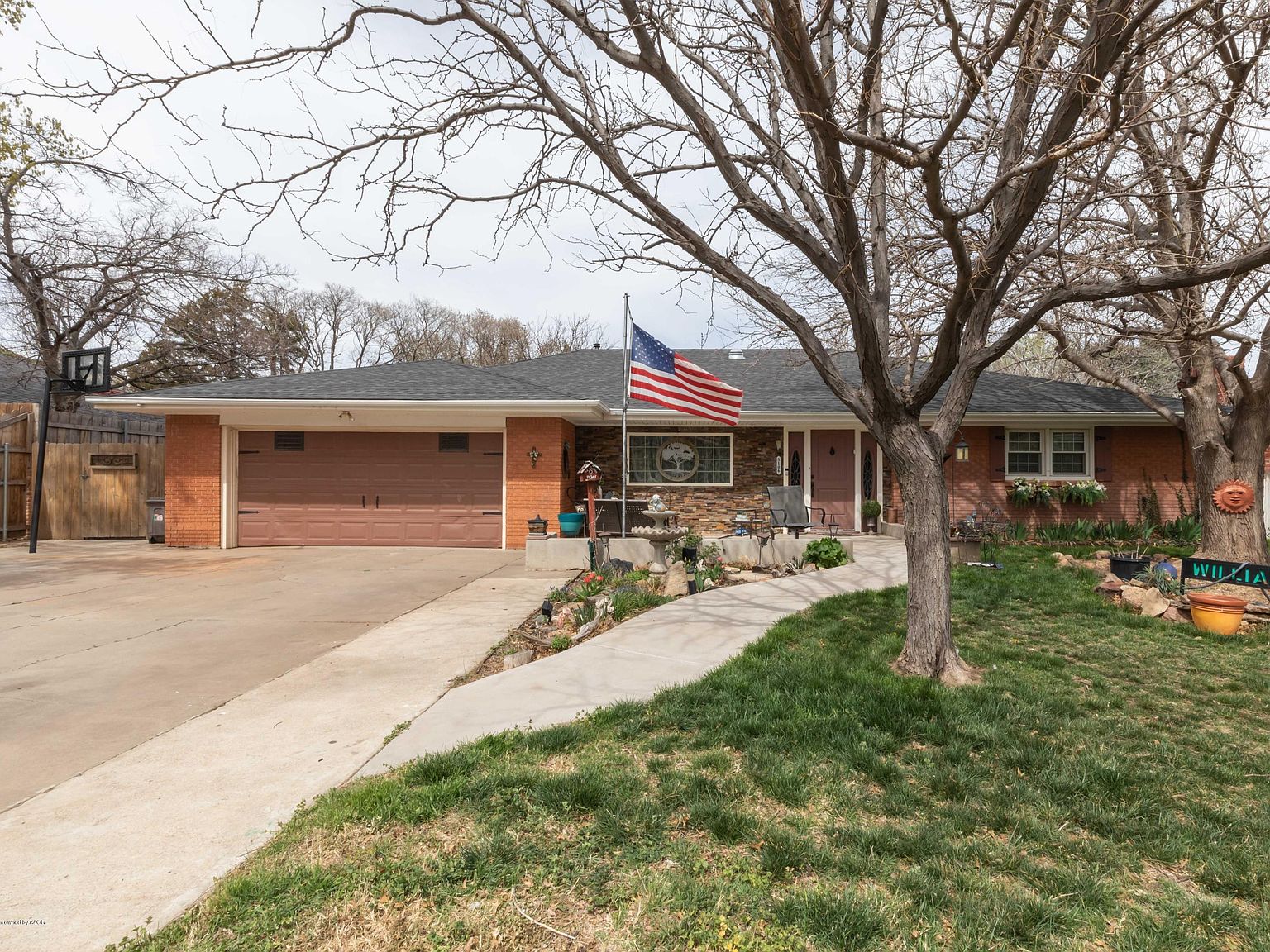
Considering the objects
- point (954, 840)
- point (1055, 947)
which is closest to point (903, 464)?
point (954, 840)

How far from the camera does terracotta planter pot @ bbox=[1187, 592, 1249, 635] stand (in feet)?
19.3

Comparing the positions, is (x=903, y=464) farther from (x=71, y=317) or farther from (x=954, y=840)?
(x=71, y=317)

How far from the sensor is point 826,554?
366 inches

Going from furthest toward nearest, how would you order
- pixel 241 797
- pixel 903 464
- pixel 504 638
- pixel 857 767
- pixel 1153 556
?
pixel 1153 556 → pixel 504 638 → pixel 903 464 → pixel 857 767 → pixel 241 797

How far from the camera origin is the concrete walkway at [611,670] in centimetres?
356

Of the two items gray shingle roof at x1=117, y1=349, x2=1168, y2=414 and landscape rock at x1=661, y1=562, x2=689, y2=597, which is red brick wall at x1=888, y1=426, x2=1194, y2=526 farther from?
landscape rock at x1=661, y1=562, x2=689, y2=597

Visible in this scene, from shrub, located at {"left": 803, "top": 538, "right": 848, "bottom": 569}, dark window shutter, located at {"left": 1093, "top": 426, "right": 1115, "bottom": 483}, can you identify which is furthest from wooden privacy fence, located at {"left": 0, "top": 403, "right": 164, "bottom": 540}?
dark window shutter, located at {"left": 1093, "top": 426, "right": 1115, "bottom": 483}

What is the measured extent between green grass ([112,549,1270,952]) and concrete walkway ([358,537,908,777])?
0.95ft

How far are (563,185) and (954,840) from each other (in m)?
4.88

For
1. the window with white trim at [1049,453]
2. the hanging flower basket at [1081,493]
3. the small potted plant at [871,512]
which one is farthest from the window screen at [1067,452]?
the small potted plant at [871,512]

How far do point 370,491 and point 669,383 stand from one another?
683 centimetres

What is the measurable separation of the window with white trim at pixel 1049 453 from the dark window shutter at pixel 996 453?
202mm

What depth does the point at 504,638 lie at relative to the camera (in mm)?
5629

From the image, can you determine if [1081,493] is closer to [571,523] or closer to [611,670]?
[571,523]
